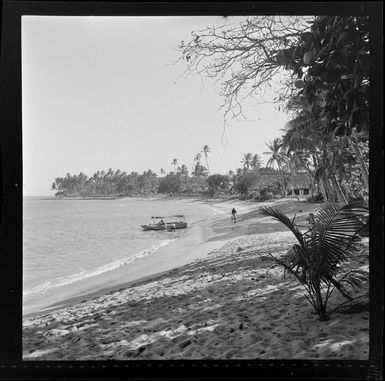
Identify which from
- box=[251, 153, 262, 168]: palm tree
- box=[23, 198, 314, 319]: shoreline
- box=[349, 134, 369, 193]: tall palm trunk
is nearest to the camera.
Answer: box=[251, 153, 262, 168]: palm tree

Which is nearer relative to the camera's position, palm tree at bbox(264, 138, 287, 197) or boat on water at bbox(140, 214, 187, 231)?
palm tree at bbox(264, 138, 287, 197)

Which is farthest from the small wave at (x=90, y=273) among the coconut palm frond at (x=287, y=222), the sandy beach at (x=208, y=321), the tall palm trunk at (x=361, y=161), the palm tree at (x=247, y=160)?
the tall palm trunk at (x=361, y=161)

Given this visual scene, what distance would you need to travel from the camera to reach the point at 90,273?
596cm

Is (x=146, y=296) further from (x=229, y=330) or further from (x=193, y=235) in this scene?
(x=193, y=235)

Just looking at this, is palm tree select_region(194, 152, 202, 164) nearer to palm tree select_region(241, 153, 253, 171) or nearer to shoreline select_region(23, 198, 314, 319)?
palm tree select_region(241, 153, 253, 171)

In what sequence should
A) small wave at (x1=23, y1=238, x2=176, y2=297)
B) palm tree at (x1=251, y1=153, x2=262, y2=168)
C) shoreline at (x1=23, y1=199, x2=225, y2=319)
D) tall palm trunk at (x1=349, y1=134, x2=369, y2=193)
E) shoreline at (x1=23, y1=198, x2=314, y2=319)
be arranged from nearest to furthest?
palm tree at (x1=251, y1=153, x2=262, y2=168) < tall palm trunk at (x1=349, y1=134, x2=369, y2=193) < shoreline at (x1=23, y1=198, x2=314, y2=319) < shoreline at (x1=23, y1=199, x2=225, y2=319) < small wave at (x1=23, y1=238, x2=176, y2=297)

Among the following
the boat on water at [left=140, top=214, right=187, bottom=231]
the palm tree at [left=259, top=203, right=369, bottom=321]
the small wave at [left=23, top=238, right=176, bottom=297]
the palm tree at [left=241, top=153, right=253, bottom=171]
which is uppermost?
the palm tree at [left=241, top=153, right=253, bottom=171]

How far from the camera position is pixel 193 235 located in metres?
7.35

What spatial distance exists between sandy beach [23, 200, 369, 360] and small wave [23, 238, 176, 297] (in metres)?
1.09

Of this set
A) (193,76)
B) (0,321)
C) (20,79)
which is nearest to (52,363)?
(0,321)

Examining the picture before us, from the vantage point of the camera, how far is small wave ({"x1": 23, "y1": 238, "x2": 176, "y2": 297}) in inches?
199

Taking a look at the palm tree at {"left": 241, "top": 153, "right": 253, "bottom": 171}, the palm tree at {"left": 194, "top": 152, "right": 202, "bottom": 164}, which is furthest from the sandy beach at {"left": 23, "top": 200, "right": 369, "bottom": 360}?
the palm tree at {"left": 194, "top": 152, "right": 202, "bottom": 164}

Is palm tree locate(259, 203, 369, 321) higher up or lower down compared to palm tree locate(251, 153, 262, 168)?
lower down

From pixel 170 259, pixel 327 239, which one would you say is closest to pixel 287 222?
pixel 327 239
